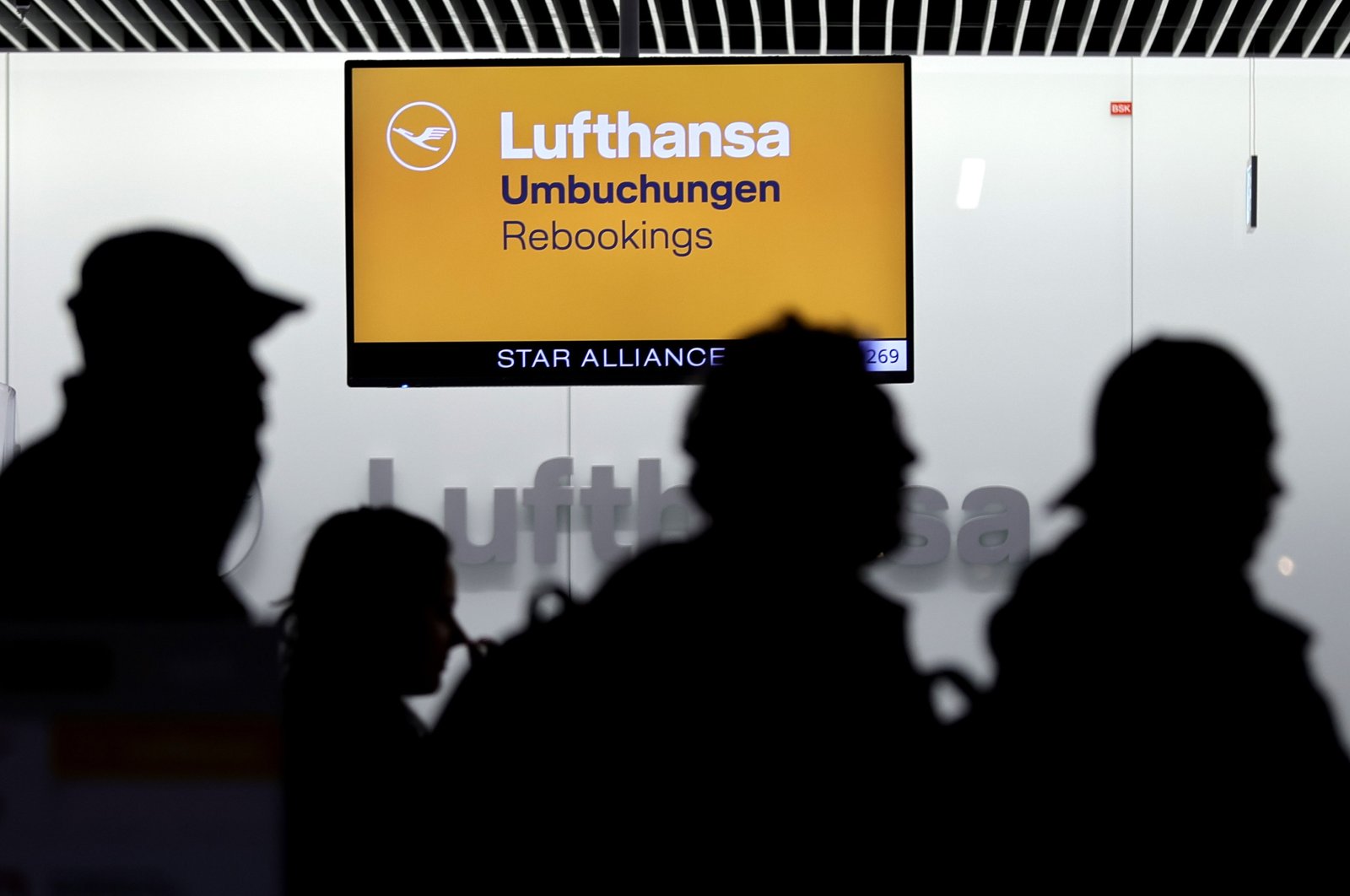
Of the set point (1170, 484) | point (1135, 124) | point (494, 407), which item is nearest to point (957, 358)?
point (1135, 124)

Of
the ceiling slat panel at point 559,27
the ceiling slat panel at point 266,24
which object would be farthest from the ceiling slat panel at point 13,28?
the ceiling slat panel at point 559,27

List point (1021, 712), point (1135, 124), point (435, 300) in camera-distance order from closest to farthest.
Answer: point (1021, 712)
point (435, 300)
point (1135, 124)

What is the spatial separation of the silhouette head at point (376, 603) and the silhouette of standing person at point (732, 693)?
192 millimetres

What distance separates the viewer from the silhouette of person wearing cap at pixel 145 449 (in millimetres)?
1174

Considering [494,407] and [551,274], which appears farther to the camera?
[494,407]

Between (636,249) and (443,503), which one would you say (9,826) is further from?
(443,503)

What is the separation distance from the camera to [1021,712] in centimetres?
132

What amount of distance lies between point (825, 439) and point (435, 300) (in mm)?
1568

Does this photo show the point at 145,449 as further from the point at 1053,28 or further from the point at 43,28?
the point at 43,28

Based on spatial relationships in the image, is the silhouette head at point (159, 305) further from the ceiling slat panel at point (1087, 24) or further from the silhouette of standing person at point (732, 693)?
the ceiling slat panel at point (1087, 24)

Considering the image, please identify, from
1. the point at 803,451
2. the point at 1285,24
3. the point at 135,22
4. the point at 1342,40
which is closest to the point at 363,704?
the point at 803,451

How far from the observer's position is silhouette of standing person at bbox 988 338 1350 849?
4.13 ft

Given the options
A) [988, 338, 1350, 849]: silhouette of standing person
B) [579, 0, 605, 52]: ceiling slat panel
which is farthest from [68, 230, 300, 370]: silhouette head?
[579, 0, 605, 52]: ceiling slat panel

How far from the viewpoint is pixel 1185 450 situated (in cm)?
139
